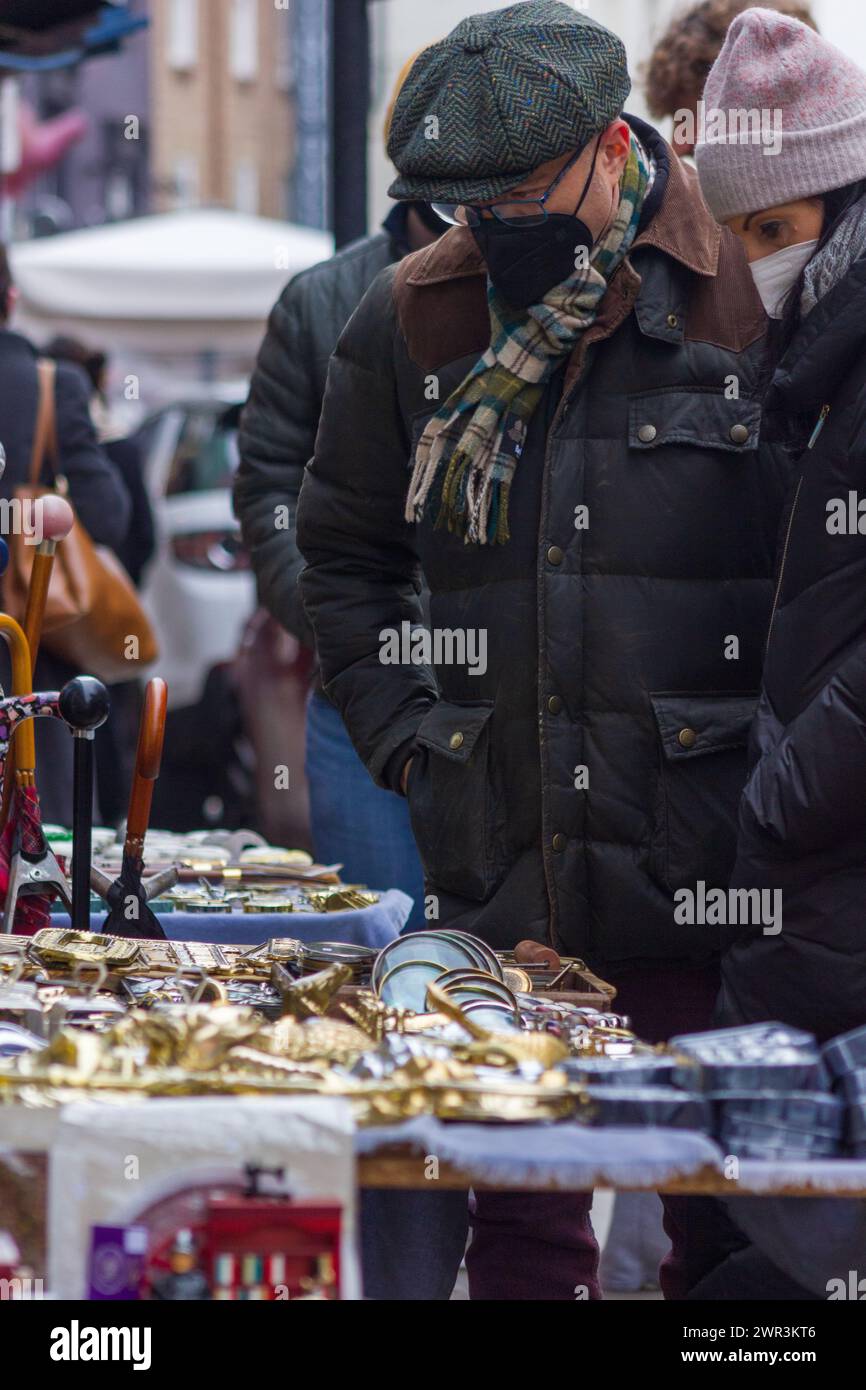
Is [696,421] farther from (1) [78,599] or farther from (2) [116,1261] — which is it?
(1) [78,599]

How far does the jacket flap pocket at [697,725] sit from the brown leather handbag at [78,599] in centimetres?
194

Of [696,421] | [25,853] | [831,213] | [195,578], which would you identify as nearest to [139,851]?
[25,853]

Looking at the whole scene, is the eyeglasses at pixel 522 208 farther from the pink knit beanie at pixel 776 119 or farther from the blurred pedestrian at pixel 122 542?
the blurred pedestrian at pixel 122 542

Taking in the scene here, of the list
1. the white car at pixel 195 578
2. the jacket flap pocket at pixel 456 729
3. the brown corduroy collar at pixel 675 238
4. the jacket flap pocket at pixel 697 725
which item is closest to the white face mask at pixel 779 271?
the brown corduroy collar at pixel 675 238

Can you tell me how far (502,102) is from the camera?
2.55m

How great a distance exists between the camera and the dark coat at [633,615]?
2.71 m

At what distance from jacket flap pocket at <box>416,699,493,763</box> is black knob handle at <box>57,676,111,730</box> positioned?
484 mm

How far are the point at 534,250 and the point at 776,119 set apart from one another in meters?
0.35

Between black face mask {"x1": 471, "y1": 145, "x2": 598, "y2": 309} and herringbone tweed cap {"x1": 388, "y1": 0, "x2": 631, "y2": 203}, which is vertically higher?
herringbone tweed cap {"x1": 388, "y1": 0, "x2": 631, "y2": 203}

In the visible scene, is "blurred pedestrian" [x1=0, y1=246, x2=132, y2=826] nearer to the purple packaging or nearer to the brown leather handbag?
the brown leather handbag

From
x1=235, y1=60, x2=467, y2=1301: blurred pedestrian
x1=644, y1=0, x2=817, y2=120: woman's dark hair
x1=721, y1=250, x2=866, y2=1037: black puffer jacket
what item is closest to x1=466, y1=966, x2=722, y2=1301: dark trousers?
x1=721, y1=250, x2=866, y2=1037: black puffer jacket

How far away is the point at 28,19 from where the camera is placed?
16.8 feet

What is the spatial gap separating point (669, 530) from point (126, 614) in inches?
80.1

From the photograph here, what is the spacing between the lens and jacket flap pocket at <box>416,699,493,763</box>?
2.80 metres
